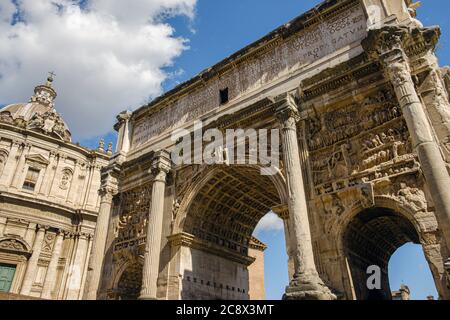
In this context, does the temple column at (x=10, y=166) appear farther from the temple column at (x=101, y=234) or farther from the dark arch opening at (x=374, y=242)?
the dark arch opening at (x=374, y=242)

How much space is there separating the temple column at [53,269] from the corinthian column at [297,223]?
2156 centimetres

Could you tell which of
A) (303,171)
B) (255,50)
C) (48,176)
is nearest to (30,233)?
(48,176)

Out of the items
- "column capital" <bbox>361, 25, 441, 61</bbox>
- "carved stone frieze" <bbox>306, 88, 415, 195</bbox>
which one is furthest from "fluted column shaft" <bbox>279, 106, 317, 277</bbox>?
"column capital" <bbox>361, 25, 441, 61</bbox>

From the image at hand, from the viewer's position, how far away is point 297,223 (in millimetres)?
8922

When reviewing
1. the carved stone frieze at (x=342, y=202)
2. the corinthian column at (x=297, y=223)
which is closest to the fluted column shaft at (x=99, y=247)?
the corinthian column at (x=297, y=223)

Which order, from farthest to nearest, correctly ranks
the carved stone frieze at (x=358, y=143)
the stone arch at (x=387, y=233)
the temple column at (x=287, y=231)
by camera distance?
the temple column at (x=287, y=231)
the carved stone frieze at (x=358, y=143)
the stone arch at (x=387, y=233)

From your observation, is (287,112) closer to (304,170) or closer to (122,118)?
(304,170)

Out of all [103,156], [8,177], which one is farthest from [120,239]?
[103,156]

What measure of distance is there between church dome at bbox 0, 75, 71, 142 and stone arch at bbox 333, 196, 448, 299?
2660 cm

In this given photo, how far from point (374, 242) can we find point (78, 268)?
23.1 metres

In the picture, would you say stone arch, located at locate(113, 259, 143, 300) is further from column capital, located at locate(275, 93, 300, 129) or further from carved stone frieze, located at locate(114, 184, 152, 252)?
column capital, located at locate(275, 93, 300, 129)

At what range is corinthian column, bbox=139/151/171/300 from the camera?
11.4 m

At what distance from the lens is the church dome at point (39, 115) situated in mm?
28609

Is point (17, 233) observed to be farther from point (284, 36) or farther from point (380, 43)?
point (380, 43)
